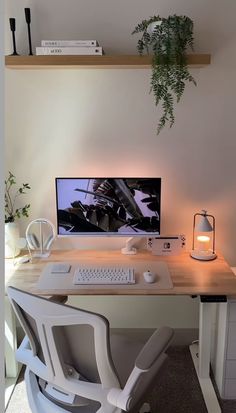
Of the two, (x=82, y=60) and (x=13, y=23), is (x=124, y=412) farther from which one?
(x=13, y=23)

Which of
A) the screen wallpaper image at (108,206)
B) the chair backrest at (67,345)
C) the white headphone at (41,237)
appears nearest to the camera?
the chair backrest at (67,345)

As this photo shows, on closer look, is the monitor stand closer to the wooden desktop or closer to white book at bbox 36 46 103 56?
the wooden desktop

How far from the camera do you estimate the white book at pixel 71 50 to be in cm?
197

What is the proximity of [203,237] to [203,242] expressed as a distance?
0.12 feet

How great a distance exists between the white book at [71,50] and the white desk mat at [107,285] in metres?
1.14

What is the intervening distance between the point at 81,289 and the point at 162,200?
2.73ft

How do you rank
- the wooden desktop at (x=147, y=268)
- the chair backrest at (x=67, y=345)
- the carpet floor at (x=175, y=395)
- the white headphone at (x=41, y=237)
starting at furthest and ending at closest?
1. the white headphone at (x=41, y=237)
2. the carpet floor at (x=175, y=395)
3. the wooden desktop at (x=147, y=268)
4. the chair backrest at (x=67, y=345)

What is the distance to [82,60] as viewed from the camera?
1964 millimetres

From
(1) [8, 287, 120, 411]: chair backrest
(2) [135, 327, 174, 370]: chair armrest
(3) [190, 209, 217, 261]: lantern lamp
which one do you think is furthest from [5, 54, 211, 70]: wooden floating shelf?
(2) [135, 327, 174, 370]: chair armrest

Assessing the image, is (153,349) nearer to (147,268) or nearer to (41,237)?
(147,268)

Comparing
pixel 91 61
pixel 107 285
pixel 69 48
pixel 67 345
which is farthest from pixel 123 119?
pixel 67 345

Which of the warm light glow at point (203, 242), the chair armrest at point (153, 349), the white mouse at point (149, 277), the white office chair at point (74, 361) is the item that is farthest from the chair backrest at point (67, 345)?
the warm light glow at point (203, 242)

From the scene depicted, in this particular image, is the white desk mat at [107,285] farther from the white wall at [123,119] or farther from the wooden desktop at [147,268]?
the white wall at [123,119]

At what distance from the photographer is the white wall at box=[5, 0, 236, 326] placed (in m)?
2.09
